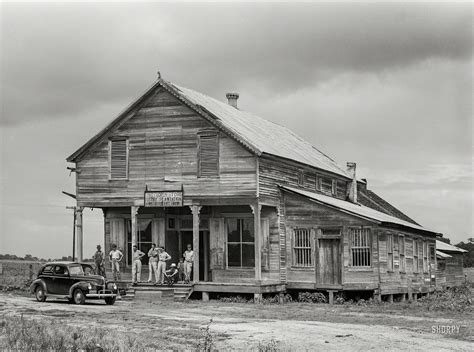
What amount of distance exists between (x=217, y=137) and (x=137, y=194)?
14.3 ft

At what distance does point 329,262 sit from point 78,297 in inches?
402

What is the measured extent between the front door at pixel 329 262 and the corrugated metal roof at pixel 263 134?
4.22 meters

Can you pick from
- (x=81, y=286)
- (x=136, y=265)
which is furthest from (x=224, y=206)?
(x=81, y=286)

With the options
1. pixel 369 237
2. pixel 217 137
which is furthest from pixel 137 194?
pixel 369 237

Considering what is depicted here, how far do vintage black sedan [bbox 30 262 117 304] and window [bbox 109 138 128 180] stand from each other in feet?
18.3

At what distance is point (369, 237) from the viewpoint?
3156 centimetres

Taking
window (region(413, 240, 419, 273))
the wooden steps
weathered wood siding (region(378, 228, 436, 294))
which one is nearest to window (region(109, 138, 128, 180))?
the wooden steps

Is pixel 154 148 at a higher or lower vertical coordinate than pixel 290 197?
higher

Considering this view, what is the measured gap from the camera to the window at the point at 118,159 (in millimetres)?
33906

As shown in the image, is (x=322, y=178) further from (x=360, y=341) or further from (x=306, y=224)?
(x=360, y=341)

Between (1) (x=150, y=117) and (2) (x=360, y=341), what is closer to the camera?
(2) (x=360, y=341)

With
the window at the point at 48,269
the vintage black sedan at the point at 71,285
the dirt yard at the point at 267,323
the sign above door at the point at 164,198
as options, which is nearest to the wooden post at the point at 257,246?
the dirt yard at the point at 267,323

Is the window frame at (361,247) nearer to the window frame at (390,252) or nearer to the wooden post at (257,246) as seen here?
the window frame at (390,252)

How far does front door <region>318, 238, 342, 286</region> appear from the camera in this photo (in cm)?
3200
